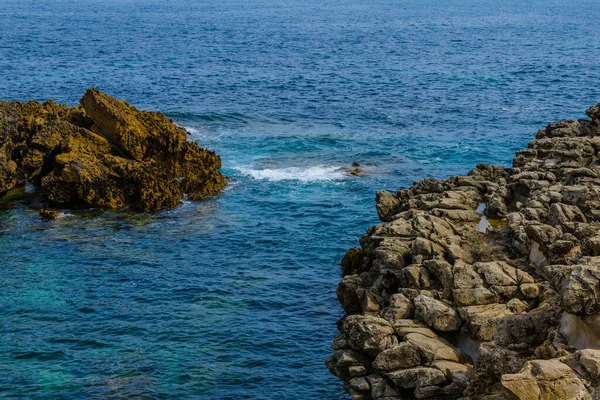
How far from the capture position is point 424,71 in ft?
411

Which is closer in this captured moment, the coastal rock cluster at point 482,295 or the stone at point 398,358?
the coastal rock cluster at point 482,295

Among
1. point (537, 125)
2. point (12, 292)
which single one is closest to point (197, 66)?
point (537, 125)

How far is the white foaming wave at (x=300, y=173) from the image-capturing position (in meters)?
71.9

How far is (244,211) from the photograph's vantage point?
63938 mm

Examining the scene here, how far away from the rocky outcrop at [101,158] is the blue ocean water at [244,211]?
1837 mm

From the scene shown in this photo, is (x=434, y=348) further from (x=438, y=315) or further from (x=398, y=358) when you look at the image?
(x=438, y=315)

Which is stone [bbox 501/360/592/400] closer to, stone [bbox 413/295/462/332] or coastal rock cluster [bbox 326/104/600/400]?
coastal rock cluster [bbox 326/104/600/400]

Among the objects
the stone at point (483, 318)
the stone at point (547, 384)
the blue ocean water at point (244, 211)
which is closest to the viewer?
the stone at point (547, 384)

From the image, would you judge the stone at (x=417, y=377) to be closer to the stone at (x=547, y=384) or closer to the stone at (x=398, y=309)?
the stone at (x=398, y=309)

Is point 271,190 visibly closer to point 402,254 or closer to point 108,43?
point 402,254

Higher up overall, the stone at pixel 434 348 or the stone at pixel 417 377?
the stone at pixel 434 348

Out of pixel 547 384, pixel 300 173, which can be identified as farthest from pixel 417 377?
pixel 300 173

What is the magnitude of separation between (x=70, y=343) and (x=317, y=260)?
18016mm

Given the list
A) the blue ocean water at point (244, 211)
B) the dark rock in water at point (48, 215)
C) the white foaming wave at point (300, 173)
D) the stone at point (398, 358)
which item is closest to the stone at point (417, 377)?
the stone at point (398, 358)
